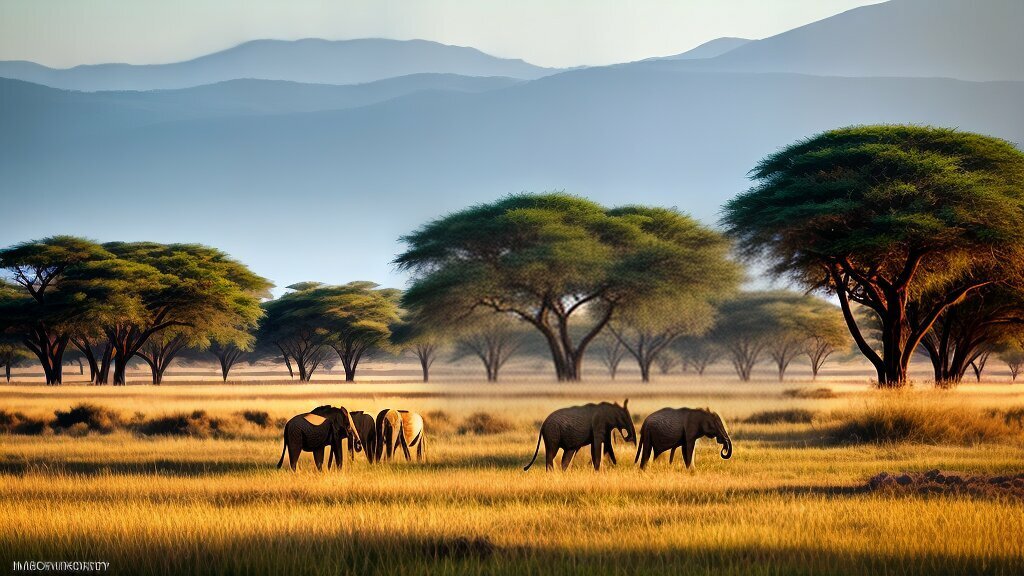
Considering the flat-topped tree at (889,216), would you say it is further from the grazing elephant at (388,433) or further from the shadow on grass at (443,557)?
the shadow on grass at (443,557)

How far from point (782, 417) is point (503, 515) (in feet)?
64.8

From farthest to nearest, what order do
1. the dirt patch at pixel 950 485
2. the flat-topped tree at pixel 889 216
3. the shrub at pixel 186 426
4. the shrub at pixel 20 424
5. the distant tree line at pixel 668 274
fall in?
1. the distant tree line at pixel 668 274
2. the flat-topped tree at pixel 889 216
3. the shrub at pixel 20 424
4. the shrub at pixel 186 426
5. the dirt patch at pixel 950 485

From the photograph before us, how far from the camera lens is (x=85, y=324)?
5753 centimetres

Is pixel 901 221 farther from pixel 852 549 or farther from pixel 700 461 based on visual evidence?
pixel 852 549

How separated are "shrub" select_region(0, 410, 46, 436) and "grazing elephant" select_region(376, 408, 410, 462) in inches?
514

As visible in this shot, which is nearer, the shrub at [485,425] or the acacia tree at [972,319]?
the shrub at [485,425]

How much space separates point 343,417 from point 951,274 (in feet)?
86.0

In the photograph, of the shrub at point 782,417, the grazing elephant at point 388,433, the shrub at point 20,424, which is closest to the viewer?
the grazing elephant at point 388,433

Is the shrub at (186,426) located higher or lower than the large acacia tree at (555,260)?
lower

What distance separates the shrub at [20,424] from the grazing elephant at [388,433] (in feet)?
42.9

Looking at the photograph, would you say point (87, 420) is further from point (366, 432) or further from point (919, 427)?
point (919, 427)

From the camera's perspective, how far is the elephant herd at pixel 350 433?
668 inches

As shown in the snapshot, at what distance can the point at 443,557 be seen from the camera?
9672mm

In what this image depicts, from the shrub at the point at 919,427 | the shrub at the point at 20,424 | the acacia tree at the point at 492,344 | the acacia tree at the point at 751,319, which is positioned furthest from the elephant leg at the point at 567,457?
the acacia tree at the point at 751,319
